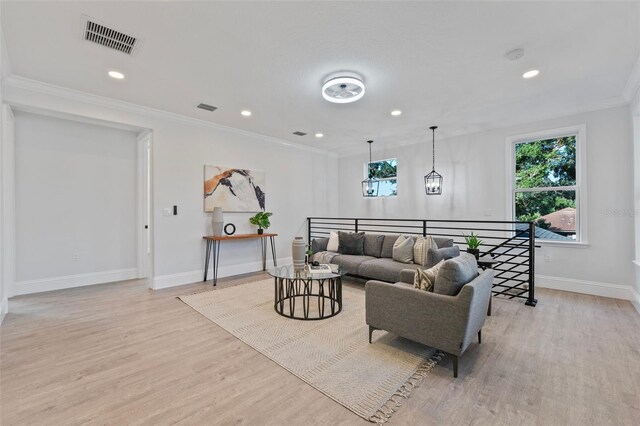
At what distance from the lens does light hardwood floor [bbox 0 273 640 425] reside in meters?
1.71

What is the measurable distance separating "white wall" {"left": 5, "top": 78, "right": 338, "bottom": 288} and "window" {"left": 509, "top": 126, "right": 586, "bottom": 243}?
4.30m

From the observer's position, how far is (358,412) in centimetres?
173

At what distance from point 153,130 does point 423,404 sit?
4.79 metres

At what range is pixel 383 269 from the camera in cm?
409

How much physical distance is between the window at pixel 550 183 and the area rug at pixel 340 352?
340cm

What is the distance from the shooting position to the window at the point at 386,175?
644cm

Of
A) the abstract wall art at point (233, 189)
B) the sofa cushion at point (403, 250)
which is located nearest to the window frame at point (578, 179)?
the sofa cushion at point (403, 250)

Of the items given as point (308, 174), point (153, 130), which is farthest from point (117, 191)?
point (308, 174)

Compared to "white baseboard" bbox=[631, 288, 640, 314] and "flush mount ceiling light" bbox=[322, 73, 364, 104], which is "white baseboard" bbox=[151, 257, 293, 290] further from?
"white baseboard" bbox=[631, 288, 640, 314]

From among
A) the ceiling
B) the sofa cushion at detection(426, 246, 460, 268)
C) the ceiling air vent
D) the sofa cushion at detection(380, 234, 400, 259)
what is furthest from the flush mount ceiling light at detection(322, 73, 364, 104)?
the sofa cushion at detection(380, 234, 400, 259)

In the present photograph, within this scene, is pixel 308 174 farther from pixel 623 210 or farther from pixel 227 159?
pixel 623 210

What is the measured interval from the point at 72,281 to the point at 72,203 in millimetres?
1220

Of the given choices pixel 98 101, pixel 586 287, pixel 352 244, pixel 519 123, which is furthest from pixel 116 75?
pixel 586 287

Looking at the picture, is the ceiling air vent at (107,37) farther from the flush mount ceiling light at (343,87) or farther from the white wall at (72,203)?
the white wall at (72,203)
